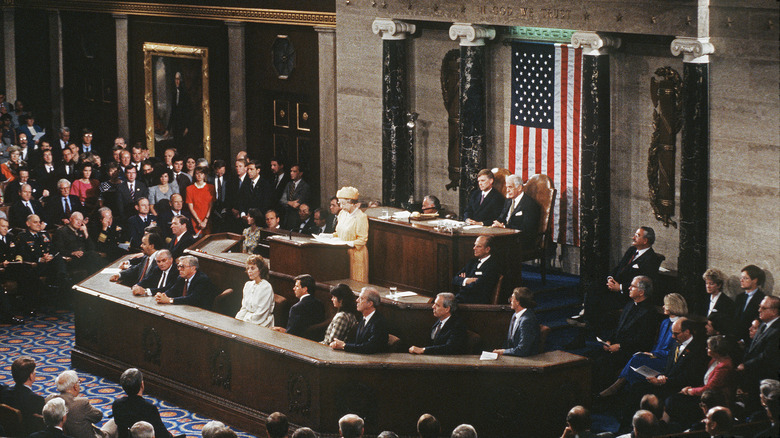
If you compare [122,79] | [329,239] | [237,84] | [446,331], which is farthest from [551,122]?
[122,79]

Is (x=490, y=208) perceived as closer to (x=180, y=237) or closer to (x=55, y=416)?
(x=180, y=237)

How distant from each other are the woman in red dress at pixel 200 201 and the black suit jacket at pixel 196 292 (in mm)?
3987

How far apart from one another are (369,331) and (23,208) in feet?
22.2

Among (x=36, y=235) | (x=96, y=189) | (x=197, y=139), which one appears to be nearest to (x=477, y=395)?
(x=36, y=235)

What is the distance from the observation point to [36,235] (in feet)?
45.6

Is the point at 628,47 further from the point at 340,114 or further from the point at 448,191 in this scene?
the point at 340,114

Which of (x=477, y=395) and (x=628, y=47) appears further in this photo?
(x=628, y=47)

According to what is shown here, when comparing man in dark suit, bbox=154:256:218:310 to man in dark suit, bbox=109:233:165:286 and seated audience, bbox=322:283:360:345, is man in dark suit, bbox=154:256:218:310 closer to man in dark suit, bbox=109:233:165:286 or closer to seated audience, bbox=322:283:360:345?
man in dark suit, bbox=109:233:165:286

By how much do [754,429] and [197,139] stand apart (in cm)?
1282

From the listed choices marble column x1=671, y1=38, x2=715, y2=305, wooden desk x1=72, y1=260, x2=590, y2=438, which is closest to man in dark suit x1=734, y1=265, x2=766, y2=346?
marble column x1=671, y1=38, x2=715, y2=305

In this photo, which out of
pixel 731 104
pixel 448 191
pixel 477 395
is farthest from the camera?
pixel 448 191

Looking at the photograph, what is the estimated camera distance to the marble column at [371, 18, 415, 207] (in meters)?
14.8

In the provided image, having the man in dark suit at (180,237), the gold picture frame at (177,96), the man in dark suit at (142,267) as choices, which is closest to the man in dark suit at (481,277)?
the man in dark suit at (142,267)

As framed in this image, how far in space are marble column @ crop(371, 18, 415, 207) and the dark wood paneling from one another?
3.94 meters
